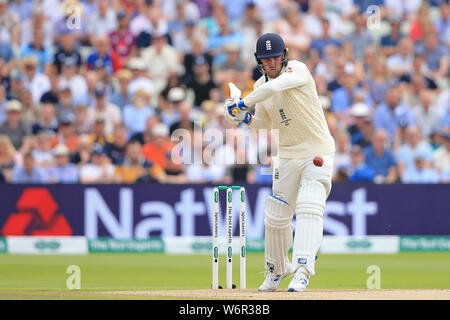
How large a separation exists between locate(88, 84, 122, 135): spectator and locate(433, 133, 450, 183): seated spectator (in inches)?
192

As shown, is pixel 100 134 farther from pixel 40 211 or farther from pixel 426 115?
pixel 426 115

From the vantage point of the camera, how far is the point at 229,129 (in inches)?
563

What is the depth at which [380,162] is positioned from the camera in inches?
568

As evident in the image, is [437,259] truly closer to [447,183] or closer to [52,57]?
[447,183]

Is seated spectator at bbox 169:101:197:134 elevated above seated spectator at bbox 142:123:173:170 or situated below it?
above

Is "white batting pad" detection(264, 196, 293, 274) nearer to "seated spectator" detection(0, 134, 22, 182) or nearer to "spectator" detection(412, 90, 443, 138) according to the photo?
"seated spectator" detection(0, 134, 22, 182)

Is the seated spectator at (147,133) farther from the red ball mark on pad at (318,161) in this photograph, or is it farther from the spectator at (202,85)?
the red ball mark on pad at (318,161)

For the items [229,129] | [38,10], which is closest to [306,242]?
[229,129]

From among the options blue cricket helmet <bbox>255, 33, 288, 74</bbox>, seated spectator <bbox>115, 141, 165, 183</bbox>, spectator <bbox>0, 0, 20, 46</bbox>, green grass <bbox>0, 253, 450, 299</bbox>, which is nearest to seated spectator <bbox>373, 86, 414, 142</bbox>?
green grass <bbox>0, 253, 450, 299</bbox>

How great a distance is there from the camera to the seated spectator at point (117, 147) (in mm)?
14281

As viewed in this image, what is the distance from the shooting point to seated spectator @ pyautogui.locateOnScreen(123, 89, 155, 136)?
15023 millimetres

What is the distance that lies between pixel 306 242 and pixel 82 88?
8.50 m

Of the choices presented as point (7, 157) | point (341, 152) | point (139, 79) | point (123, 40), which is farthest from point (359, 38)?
point (7, 157)

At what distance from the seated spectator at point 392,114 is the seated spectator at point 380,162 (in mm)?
758
